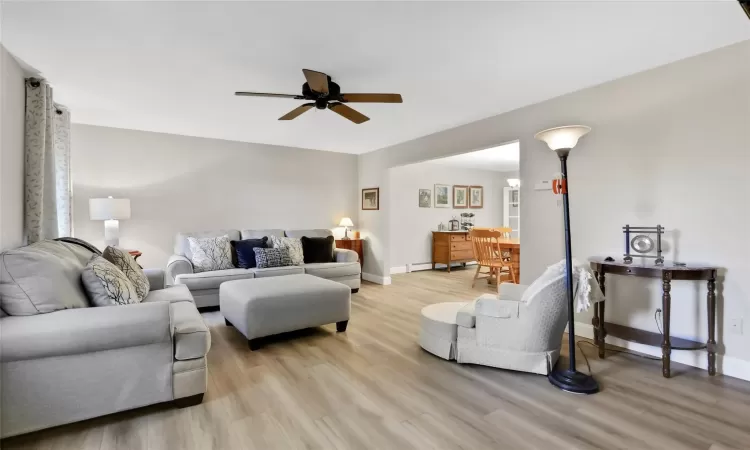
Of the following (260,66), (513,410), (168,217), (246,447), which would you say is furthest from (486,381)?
Answer: (168,217)

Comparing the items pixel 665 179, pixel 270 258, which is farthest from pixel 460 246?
pixel 665 179

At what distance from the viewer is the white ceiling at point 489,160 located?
5.84 meters

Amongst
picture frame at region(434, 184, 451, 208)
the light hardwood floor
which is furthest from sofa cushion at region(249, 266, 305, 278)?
picture frame at region(434, 184, 451, 208)

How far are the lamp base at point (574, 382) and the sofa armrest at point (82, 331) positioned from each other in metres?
2.49

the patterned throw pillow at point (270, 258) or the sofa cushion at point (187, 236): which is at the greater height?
the sofa cushion at point (187, 236)

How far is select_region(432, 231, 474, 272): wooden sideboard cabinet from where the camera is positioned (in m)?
7.21

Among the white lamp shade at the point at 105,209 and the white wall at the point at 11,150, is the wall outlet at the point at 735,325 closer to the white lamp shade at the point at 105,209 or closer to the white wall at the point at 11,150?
the white wall at the point at 11,150

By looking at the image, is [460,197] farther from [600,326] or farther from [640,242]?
[600,326]

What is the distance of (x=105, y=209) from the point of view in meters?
4.08

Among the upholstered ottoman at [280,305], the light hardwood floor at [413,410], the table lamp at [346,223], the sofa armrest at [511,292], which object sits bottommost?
the light hardwood floor at [413,410]

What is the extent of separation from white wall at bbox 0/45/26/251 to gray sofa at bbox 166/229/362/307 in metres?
1.60

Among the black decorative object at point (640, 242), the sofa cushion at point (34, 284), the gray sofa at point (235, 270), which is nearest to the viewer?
the sofa cushion at point (34, 284)

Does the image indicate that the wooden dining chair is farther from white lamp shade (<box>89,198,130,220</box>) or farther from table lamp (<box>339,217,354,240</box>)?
white lamp shade (<box>89,198,130,220</box>)

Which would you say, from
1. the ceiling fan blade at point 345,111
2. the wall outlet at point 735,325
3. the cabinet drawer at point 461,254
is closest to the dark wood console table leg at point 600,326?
the wall outlet at point 735,325
